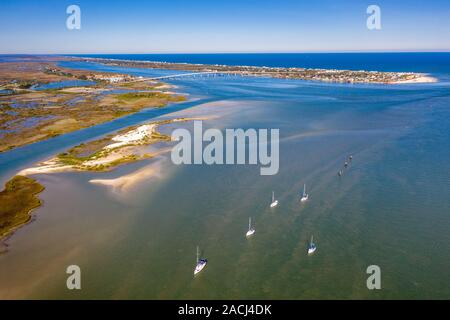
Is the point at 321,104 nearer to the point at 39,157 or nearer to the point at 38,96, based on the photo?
the point at 39,157

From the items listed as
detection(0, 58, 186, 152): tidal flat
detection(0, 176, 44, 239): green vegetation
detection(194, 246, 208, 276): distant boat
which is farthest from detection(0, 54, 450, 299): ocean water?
detection(0, 58, 186, 152): tidal flat

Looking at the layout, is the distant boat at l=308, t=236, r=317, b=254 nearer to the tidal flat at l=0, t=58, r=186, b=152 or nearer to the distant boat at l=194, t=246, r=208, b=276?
the distant boat at l=194, t=246, r=208, b=276

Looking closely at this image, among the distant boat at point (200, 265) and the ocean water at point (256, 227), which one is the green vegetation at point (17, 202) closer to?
the ocean water at point (256, 227)

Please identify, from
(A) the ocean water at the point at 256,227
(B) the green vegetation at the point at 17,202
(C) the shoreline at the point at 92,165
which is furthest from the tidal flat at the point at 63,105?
(B) the green vegetation at the point at 17,202

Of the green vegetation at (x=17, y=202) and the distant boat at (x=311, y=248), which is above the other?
the green vegetation at (x=17, y=202)

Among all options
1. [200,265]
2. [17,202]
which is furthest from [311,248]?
[17,202]
